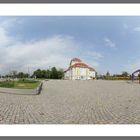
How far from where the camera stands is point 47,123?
660 cm

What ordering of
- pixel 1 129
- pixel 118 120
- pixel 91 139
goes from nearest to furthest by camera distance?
pixel 91 139 → pixel 1 129 → pixel 118 120
